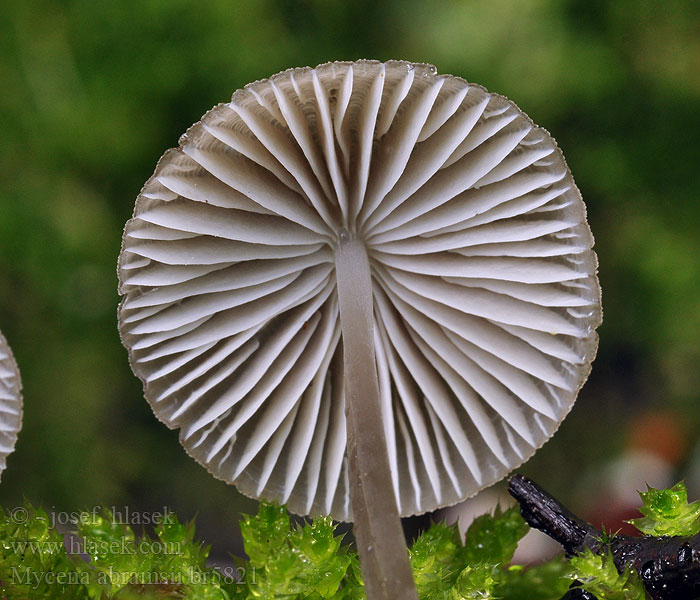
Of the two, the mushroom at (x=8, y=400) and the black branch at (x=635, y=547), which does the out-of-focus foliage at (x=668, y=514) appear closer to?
the black branch at (x=635, y=547)

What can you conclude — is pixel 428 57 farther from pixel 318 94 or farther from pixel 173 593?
pixel 173 593

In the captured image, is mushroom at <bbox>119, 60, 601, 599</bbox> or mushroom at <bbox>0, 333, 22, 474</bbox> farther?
mushroom at <bbox>0, 333, 22, 474</bbox>

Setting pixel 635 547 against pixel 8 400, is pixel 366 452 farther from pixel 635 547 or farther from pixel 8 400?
pixel 8 400

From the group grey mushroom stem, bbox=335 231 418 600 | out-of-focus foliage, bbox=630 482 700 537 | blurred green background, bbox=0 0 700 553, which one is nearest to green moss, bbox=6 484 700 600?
Answer: out-of-focus foliage, bbox=630 482 700 537

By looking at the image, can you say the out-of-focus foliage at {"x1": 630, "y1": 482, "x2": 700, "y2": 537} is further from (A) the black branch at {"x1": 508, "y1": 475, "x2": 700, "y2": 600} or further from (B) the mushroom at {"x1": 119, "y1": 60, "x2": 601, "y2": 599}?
(B) the mushroom at {"x1": 119, "y1": 60, "x2": 601, "y2": 599}

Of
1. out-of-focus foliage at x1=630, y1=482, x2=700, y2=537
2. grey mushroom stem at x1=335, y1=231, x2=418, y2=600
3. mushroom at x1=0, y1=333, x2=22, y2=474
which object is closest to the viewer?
grey mushroom stem at x1=335, y1=231, x2=418, y2=600

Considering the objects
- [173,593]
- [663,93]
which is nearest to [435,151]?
[173,593]
